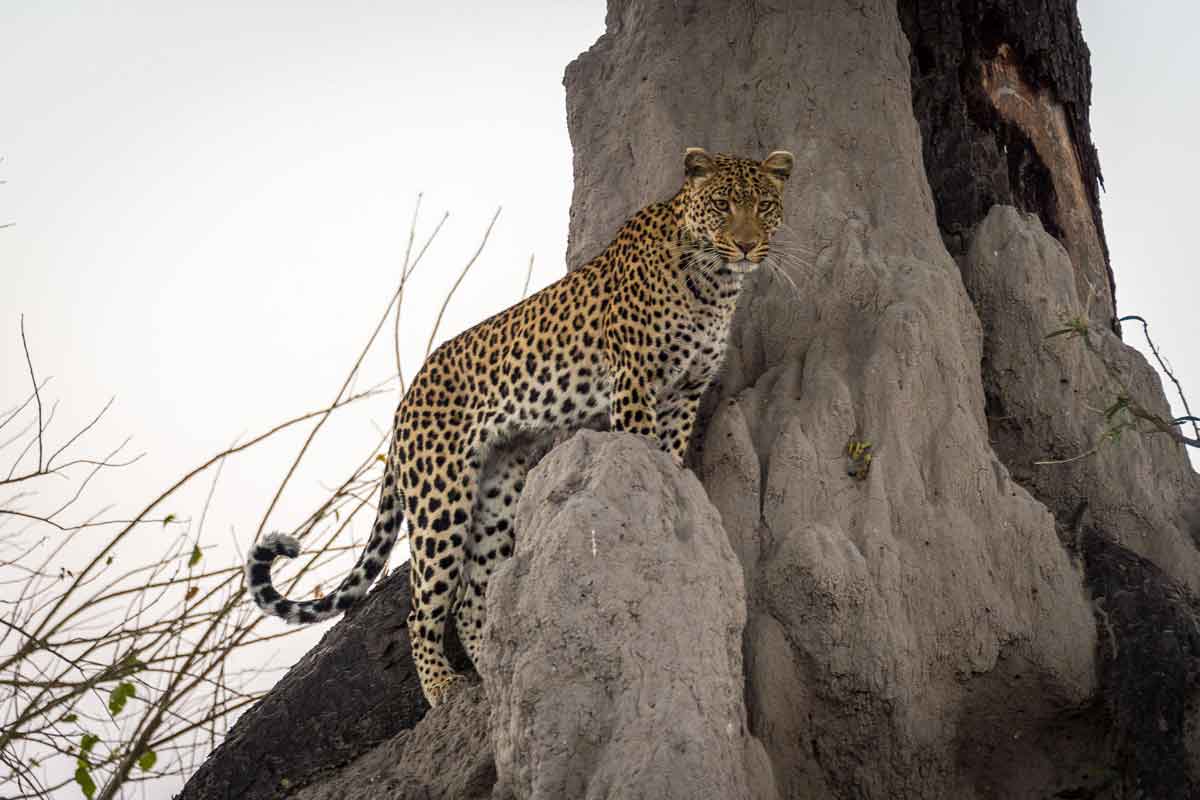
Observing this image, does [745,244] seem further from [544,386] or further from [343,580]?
[343,580]

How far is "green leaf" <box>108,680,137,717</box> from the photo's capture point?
521 cm

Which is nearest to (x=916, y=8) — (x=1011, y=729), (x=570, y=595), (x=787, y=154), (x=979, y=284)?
(x=979, y=284)

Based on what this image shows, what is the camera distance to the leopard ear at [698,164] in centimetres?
721

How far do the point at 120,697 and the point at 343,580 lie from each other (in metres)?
2.80

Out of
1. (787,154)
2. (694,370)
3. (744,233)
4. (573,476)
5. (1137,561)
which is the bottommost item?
(1137,561)

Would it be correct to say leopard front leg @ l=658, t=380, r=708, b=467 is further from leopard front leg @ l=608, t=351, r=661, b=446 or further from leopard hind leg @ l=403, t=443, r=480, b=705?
leopard hind leg @ l=403, t=443, r=480, b=705

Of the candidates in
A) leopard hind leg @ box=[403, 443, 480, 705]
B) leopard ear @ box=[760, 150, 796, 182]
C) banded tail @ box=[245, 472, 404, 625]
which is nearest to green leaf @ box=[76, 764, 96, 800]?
banded tail @ box=[245, 472, 404, 625]

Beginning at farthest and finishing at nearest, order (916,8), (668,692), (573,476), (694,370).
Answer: (916,8) < (694,370) < (573,476) < (668,692)

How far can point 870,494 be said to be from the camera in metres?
6.93

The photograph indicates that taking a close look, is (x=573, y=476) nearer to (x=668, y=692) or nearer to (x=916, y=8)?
(x=668, y=692)

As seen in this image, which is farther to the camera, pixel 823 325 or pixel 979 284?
pixel 979 284

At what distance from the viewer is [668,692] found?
5.64 meters

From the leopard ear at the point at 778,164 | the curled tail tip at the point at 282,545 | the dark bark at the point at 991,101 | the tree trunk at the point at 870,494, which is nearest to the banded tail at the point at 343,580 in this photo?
the curled tail tip at the point at 282,545

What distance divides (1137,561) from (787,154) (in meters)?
2.66
